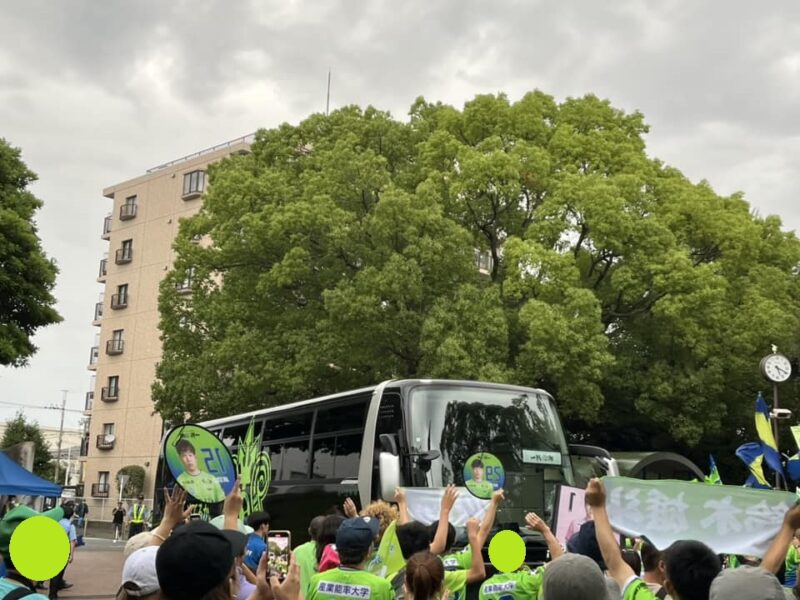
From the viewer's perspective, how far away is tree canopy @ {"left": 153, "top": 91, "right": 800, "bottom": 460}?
21.8 metres

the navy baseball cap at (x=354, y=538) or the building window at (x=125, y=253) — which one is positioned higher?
the building window at (x=125, y=253)

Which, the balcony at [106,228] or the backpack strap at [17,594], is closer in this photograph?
the backpack strap at [17,594]

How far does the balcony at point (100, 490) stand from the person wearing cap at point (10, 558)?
4819 cm

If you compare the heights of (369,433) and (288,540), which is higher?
(369,433)

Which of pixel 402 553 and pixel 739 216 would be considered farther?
pixel 739 216

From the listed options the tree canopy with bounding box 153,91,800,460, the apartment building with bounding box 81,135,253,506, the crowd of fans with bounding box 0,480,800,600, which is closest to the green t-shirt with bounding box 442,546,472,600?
the crowd of fans with bounding box 0,480,800,600

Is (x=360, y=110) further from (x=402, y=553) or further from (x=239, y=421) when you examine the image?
(x=402, y=553)

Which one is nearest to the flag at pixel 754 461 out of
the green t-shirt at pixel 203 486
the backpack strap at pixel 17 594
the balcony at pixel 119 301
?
the green t-shirt at pixel 203 486

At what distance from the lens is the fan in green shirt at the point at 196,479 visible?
6867 mm

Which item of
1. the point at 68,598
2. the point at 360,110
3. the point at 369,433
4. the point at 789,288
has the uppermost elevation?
the point at 360,110

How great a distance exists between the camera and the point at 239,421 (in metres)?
17.1

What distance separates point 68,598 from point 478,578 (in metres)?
14.6

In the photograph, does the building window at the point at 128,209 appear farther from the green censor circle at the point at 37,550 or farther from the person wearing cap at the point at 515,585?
the green censor circle at the point at 37,550

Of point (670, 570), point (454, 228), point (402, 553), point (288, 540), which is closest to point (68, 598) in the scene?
point (288, 540)
